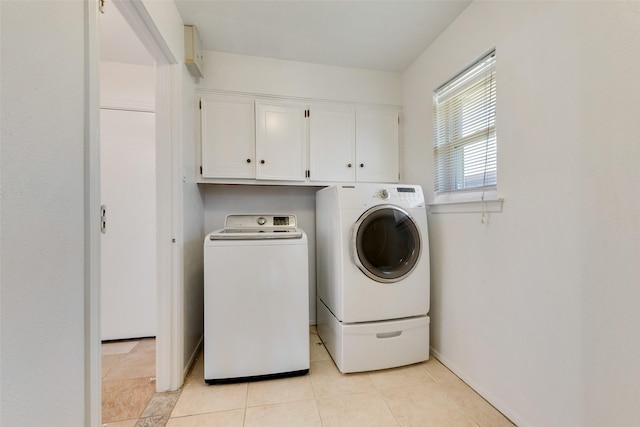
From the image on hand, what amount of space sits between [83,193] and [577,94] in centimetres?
183

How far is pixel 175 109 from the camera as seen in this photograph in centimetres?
158

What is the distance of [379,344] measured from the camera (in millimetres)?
Result: 1721

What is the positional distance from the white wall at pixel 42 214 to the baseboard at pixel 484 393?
5.98 feet

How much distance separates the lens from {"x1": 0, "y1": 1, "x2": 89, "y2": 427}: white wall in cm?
55

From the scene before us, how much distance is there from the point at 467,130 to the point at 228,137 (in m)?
1.75

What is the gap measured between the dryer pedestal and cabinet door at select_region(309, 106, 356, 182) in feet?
3.89

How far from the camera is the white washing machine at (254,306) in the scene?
1559mm

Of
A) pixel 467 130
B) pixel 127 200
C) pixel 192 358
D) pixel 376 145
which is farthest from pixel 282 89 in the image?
pixel 192 358

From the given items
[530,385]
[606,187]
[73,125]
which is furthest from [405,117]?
[73,125]

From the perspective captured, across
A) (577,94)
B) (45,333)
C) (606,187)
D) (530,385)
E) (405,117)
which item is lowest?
(530,385)

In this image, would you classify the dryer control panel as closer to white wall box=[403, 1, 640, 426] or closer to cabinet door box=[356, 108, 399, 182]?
white wall box=[403, 1, 640, 426]

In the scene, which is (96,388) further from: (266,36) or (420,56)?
(420,56)

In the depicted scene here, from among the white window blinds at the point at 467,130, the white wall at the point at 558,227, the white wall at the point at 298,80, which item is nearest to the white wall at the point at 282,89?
the white wall at the point at 298,80

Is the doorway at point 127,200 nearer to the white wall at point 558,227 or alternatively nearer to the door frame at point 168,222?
the door frame at point 168,222
